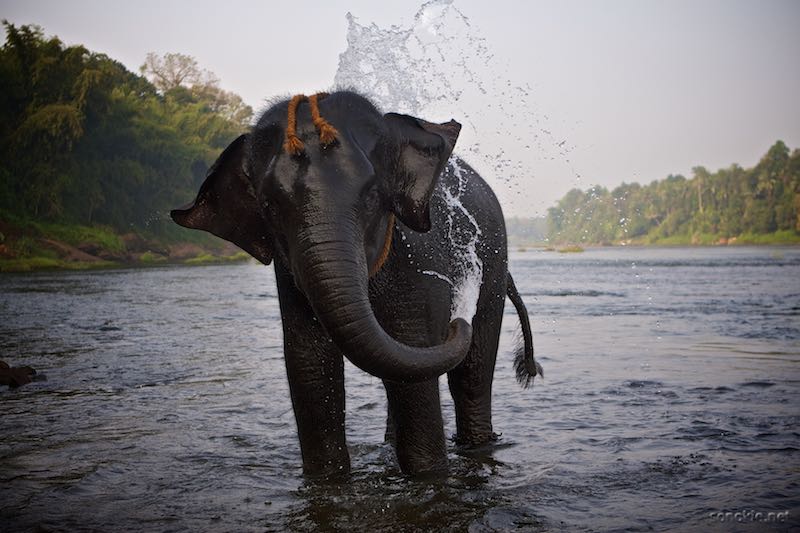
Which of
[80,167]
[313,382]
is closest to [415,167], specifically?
[313,382]

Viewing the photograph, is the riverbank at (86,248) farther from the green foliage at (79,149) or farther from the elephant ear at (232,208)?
Answer: the elephant ear at (232,208)

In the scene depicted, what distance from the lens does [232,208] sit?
4.34 metres

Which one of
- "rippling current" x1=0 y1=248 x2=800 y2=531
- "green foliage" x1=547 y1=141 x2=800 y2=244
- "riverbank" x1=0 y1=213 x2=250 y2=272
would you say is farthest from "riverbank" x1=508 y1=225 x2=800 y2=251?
"rippling current" x1=0 y1=248 x2=800 y2=531

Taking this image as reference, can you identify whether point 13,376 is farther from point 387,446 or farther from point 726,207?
point 726,207

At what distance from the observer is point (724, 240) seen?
425 ft

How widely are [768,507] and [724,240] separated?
445 ft

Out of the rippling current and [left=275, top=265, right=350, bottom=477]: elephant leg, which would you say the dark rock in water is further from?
[left=275, top=265, right=350, bottom=477]: elephant leg

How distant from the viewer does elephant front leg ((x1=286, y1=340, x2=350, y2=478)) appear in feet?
14.8

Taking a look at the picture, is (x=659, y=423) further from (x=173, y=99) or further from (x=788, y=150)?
(x=788, y=150)

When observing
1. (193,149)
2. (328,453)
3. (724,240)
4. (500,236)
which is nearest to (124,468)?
(328,453)

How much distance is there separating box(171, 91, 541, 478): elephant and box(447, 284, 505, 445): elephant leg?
655 mm

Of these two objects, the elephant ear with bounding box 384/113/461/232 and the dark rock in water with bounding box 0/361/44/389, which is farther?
the dark rock in water with bounding box 0/361/44/389

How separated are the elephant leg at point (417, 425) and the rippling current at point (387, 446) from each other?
17cm

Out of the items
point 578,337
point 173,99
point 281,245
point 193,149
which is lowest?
point 578,337
